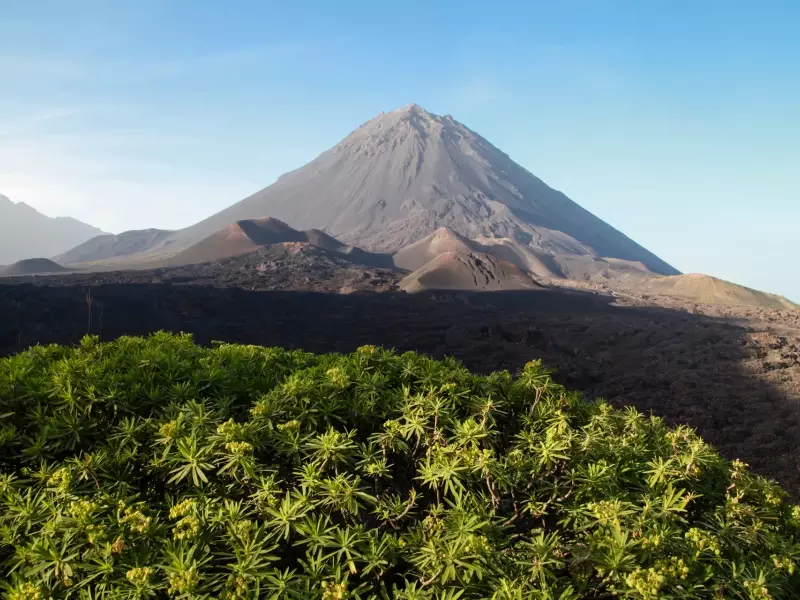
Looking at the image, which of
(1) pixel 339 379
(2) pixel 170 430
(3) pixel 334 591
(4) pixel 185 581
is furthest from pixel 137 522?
(1) pixel 339 379

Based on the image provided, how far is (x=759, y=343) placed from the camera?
23.5m

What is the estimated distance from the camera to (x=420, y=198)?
4082 inches

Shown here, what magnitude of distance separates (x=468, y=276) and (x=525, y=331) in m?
22.1

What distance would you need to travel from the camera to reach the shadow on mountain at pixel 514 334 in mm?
14141

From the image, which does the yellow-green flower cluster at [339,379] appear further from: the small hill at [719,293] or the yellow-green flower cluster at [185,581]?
the small hill at [719,293]

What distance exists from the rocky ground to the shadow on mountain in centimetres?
7

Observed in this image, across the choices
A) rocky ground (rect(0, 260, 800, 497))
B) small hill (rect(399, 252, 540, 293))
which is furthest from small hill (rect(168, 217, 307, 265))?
small hill (rect(399, 252, 540, 293))

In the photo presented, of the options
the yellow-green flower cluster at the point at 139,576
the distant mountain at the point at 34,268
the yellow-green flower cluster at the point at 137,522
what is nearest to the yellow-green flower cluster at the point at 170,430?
the yellow-green flower cluster at the point at 137,522

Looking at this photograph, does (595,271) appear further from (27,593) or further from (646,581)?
(27,593)

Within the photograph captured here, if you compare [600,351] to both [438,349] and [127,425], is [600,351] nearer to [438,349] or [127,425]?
[438,349]

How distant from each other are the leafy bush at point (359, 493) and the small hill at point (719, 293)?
179ft

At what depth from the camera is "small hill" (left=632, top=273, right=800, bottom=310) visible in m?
50.2

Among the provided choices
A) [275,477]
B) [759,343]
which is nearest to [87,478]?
[275,477]

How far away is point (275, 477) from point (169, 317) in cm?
2813
